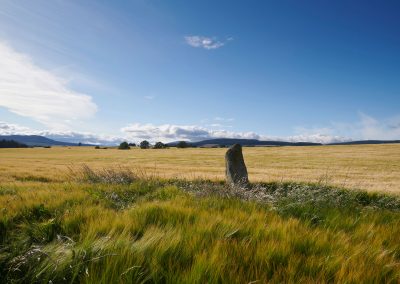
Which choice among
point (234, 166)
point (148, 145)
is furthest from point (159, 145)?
point (234, 166)

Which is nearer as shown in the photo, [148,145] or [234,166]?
[234,166]

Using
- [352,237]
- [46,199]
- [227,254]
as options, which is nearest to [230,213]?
[352,237]

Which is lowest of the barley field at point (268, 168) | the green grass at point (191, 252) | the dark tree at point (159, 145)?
the barley field at point (268, 168)

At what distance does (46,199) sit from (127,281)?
146 inches

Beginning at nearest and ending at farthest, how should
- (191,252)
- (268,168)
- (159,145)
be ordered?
1. (191,252)
2. (268,168)
3. (159,145)

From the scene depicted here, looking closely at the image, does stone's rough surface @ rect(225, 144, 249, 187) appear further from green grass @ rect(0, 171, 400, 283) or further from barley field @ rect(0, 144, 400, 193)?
green grass @ rect(0, 171, 400, 283)

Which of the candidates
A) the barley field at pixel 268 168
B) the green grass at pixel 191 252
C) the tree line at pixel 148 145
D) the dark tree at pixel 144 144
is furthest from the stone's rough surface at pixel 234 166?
the dark tree at pixel 144 144

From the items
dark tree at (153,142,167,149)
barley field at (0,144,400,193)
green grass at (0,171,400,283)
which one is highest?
dark tree at (153,142,167,149)

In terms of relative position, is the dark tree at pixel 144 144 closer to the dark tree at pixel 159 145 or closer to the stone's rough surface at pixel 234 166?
the dark tree at pixel 159 145

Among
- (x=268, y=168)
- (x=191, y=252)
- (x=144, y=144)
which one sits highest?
(x=144, y=144)

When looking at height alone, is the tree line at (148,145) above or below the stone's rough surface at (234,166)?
above

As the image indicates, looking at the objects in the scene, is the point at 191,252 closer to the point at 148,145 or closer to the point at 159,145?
the point at 159,145

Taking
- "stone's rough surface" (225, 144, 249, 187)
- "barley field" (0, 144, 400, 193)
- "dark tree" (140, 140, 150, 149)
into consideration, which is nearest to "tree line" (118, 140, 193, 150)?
"dark tree" (140, 140, 150, 149)

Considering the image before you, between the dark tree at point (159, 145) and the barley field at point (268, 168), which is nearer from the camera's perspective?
the barley field at point (268, 168)
